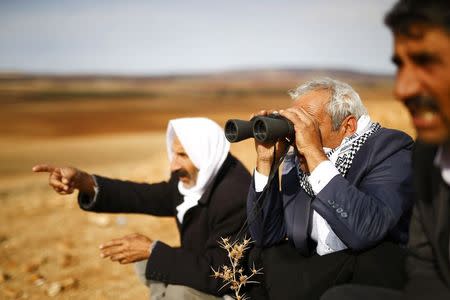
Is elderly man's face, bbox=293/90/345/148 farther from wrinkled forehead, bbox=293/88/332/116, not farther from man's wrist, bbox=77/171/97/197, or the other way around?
man's wrist, bbox=77/171/97/197

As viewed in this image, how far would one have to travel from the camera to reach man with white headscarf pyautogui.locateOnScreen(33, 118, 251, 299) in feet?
11.0

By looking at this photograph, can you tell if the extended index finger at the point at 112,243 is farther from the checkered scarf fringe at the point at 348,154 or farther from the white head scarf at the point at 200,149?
the checkered scarf fringe at the point at 348,154

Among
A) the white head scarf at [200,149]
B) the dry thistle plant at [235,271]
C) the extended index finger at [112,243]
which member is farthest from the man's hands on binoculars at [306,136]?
the extended index finger at [112,243]

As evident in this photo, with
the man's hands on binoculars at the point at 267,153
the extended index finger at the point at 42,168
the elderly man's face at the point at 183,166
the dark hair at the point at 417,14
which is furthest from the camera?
the elderly man's face at the point at 183,166

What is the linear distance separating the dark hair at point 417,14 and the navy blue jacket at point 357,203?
89 centimetres

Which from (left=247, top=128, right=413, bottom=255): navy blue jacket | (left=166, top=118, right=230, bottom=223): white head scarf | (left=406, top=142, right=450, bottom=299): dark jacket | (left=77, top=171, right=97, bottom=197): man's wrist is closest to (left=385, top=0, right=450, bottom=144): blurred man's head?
(left=406, top=142, right=450, bottom=299): dark jacket

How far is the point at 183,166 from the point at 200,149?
20 centimetres

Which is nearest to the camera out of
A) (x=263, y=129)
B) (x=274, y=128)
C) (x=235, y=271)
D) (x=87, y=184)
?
(x=274, y=128)

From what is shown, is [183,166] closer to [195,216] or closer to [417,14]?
[195,216]

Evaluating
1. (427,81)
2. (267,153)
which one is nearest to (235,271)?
(267,153)

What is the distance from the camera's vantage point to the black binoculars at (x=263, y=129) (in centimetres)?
261

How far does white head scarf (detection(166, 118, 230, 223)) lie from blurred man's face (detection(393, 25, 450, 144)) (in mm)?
2063

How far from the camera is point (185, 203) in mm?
3729

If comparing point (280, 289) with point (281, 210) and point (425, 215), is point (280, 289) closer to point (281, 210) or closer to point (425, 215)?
point (281, 210)
